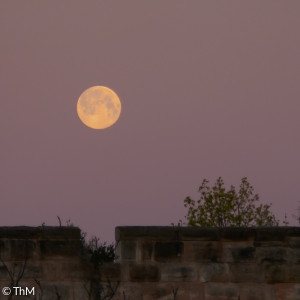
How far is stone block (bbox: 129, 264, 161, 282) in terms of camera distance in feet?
34.7

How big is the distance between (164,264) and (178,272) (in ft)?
0.65

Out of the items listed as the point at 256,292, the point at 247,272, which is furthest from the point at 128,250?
the point at 256,292

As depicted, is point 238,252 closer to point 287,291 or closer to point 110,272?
point 287,291

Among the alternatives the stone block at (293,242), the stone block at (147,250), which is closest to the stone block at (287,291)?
the stone block at (293,242)

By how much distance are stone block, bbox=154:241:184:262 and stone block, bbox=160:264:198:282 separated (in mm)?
86

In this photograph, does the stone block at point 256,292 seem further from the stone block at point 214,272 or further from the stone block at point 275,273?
the stone block at point 214,272

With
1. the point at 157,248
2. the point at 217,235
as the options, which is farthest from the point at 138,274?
the point at 217,235

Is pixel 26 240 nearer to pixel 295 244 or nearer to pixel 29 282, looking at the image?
pixel 29 282

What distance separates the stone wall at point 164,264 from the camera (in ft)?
34.4

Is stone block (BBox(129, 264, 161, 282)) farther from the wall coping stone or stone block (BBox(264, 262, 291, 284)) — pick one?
stone block (BBox(264, 262, 291, 284))

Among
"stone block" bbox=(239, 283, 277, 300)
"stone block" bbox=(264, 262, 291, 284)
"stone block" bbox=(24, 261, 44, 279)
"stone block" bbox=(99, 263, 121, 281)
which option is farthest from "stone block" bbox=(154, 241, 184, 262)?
"stone block" bbox=(24, 261, 44, 279)

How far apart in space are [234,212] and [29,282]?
17.1 m

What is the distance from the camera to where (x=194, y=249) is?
35.2 ft

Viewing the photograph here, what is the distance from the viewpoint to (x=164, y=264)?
420 inches
